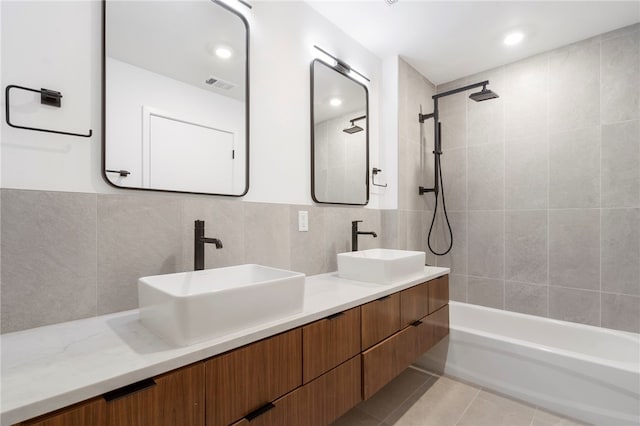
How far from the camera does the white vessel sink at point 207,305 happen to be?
2.63 feet

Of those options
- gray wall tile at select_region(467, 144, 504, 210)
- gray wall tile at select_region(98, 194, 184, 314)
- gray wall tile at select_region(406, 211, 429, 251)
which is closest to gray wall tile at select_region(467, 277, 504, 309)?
gray wall tile at select_region(406, 211, 429, 251)

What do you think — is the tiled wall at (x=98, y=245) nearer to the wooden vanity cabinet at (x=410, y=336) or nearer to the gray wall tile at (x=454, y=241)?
the wooden vanity cabinet at (x=410, y=336)

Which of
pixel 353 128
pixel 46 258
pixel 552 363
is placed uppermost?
pixel 353 128

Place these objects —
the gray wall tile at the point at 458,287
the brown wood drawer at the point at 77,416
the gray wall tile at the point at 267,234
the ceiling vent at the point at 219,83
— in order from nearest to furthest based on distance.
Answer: the brown wood drawer at the point at 77,416
the ceiling vent at the point at 219,83
the gray wall tile at the point at 267,234
the gray wall tile at the point at 458,287

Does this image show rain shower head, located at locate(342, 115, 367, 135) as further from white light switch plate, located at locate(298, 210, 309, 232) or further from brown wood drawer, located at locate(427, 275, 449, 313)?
brown wood drawer, located at locate(427, 275, 449, 313)

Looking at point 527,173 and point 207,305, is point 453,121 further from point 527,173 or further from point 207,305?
point 207,305

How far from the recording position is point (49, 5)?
0.99m

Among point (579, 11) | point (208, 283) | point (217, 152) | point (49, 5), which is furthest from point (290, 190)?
point (579, 11)

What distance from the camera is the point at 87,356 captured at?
0.76 meters

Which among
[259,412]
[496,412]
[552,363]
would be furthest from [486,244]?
[259,412]

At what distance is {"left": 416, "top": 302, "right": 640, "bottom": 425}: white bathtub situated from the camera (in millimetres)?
1612

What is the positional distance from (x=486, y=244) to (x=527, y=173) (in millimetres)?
694

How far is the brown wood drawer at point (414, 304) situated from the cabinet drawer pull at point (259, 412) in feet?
2.86

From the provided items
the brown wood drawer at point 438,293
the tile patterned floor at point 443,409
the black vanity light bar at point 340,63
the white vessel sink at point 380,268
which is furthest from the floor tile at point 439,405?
the black vanity light bar at point 340,63
